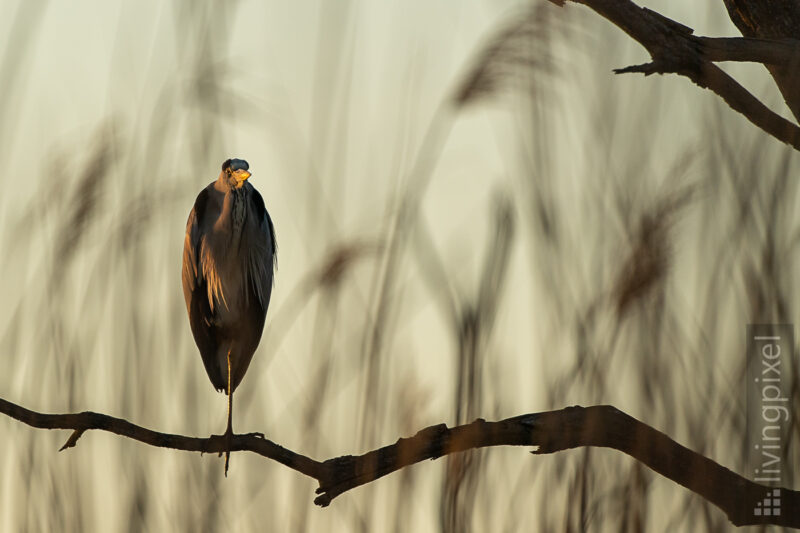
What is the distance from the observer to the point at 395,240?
1791 millimetres

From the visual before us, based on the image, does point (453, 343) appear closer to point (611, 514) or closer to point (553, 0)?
point (611, 514)

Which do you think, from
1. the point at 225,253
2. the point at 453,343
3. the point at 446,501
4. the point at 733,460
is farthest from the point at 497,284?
the point at 225,253

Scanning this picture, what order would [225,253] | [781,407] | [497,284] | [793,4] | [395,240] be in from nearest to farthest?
1. [497,284]
2. [781,407]
3. [395,240]
4. [793,4]
5. [225,253]

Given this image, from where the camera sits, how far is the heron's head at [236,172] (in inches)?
102

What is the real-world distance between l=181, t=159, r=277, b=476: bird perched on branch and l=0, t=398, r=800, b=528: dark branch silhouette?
1.48m

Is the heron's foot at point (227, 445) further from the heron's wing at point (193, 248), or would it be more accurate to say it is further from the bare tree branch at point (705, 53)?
the heron's wing at point (193, 248)

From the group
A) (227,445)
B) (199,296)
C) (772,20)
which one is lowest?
(227,445)

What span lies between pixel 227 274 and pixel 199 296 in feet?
0.56

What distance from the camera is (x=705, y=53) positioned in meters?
1.71

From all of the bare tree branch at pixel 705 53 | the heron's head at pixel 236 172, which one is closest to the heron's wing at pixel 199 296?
the heron's head at pixel 236 172

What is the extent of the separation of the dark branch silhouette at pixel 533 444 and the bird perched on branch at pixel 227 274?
148cm

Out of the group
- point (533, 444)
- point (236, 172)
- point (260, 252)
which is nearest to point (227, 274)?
point (260, 252)

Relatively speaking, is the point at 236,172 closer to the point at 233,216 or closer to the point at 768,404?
the point at 233,216

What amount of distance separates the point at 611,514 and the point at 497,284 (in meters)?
0.45
